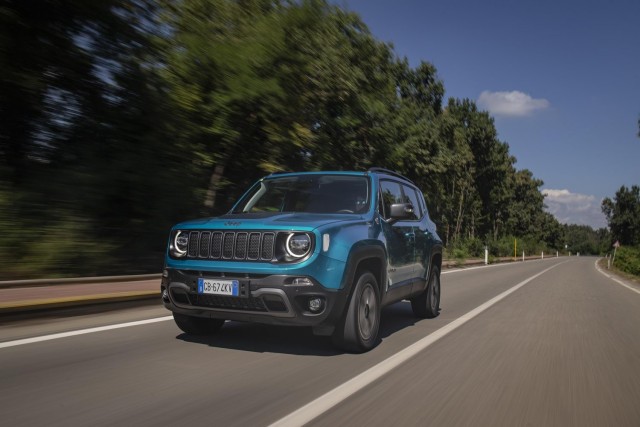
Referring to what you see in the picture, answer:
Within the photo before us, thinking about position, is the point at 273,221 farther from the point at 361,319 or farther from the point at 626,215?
the point at 626,215

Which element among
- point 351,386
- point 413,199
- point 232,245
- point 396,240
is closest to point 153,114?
point 413,199

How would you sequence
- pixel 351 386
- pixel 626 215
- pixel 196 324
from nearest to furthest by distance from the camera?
pixel 351 386
pixel 196 324
pixel 626 215

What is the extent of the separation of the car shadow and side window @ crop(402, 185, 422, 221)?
167 centimetres

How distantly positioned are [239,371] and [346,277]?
125 centimetres

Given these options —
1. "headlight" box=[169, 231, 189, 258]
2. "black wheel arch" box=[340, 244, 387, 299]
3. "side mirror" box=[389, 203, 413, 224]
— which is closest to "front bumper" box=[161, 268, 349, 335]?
"black wheel arch" box=[340, 244, 387, 299]

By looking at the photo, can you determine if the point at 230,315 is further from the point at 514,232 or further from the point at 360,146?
the point at 514,232

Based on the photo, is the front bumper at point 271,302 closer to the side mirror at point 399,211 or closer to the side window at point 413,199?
the side mirror at point 399,211

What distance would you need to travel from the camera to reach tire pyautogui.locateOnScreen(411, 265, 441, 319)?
26.2 feet

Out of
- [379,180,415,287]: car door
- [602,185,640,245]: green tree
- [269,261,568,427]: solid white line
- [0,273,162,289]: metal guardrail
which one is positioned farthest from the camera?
[602,185,640,245]: green tree

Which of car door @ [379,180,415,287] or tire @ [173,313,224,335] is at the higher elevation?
car door @ [379,180,415,287]

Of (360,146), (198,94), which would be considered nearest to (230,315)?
(198,94)

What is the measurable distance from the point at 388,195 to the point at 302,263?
2.25m

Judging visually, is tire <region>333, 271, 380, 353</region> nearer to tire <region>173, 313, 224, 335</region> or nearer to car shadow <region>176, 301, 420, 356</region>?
car shadow <region>176, 301, 420, 356</region>

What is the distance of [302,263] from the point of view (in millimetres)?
4727
